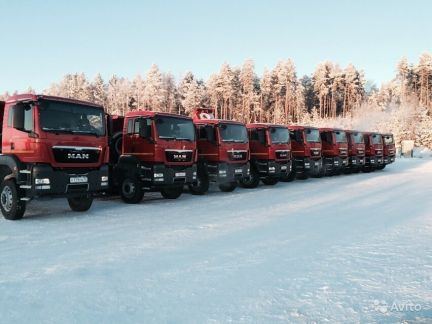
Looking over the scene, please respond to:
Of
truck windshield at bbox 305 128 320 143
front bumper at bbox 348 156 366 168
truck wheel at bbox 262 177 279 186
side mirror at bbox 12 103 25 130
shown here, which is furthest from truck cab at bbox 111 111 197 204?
front bumper at bbox 348 156 366 168

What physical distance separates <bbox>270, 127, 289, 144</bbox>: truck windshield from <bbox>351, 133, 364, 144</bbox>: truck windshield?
8261 mm

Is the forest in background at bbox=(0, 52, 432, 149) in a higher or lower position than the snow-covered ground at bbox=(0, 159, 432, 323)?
higher

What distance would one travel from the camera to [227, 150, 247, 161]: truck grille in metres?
13.1

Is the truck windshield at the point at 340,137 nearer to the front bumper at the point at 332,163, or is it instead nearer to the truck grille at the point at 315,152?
the front bumper at the point at 332,163

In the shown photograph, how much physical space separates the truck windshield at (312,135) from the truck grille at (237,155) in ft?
18.6

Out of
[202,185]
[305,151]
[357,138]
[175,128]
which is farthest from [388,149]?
[175,128]

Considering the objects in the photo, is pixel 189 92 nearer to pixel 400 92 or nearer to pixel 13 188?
pixel 400 92

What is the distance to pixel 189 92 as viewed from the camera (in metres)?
69.2

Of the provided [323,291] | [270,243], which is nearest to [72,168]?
[270,243]

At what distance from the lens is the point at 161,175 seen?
34.9 feet

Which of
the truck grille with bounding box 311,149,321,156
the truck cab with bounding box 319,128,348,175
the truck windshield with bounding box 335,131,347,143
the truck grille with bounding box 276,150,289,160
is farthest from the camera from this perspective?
the truck windshield with bounding box 335,131,347,143

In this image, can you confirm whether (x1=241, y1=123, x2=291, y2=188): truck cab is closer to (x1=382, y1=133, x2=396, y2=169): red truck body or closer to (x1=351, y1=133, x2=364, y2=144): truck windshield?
(x1=351, y1=133, x2=364, y2=144): truck windshield

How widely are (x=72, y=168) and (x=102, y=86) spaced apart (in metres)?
82.8

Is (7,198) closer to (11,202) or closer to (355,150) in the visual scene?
(11,202)
